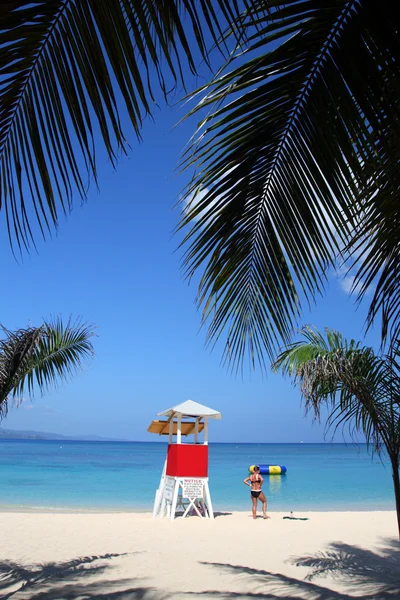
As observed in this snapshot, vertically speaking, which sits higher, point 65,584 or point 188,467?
point 188,467

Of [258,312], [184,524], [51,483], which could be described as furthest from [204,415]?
[51,483]

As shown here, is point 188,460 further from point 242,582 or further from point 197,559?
point 242,582

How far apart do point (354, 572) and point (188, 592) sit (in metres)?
2.61

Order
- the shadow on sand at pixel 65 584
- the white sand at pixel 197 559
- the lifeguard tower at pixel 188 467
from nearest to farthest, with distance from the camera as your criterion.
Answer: the shadow on sand at pixel 65 584 → the white sand at pixel 197 559 → the lifeguard tower at pixel 188 467

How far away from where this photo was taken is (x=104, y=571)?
256 inches

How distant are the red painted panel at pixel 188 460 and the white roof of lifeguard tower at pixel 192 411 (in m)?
0.75

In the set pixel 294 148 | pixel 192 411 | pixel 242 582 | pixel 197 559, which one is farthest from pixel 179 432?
pixel 294 148

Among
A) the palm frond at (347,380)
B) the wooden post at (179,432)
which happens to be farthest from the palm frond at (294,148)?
the wooden post at (179,432)

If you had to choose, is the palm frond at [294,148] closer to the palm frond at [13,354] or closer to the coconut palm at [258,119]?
the coconut palm at [258,119]

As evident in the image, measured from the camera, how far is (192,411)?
40.8ft

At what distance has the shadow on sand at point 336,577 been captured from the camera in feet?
17.4

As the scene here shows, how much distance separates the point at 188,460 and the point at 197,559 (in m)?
4.84

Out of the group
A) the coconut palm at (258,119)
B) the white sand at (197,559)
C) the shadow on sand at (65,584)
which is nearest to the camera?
the coconut palm at (258,119)

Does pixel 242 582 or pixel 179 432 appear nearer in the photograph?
pixel 242 582
